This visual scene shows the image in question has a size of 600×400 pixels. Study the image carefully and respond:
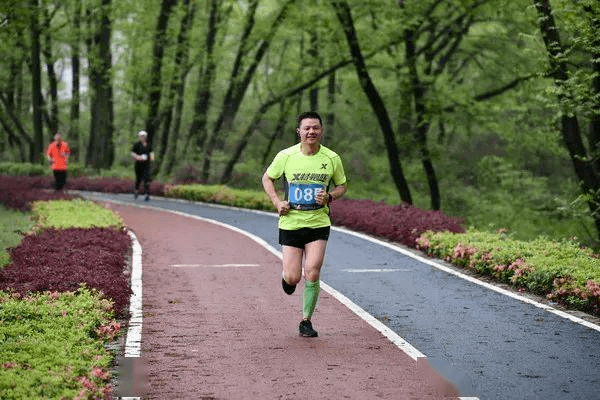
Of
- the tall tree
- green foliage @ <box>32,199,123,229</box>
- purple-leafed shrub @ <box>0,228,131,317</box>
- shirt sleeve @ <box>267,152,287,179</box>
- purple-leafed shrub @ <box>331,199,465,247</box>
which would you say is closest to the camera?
shirt sleeve @ <box>267,152,287,179</box>

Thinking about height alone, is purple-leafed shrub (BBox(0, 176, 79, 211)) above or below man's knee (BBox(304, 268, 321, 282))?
below

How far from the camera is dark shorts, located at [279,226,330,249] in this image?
851 centimetres

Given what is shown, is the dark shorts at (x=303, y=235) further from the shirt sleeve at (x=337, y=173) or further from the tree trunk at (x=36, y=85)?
the tree trunk at (x=36, y=85)

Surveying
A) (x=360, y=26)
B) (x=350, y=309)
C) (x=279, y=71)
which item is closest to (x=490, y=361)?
(x=350, y=309)

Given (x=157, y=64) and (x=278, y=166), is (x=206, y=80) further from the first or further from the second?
(x=278, y=166)

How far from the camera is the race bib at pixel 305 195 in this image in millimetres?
8414

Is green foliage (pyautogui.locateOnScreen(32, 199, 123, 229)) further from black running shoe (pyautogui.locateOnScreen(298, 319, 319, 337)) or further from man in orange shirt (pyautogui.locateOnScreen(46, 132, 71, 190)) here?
black running shoe (pyautogui.locateOnScreen(298, 319, 319, 337))

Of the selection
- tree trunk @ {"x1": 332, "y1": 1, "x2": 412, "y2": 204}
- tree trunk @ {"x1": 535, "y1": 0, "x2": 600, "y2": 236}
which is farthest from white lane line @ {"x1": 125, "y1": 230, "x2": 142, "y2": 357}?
tree trunk @ {"x1": 332, "y1": 1, "x2": 412, "y2": 204}

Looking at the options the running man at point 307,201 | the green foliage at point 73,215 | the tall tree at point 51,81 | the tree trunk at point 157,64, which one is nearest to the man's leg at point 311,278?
the running man at point 307,201

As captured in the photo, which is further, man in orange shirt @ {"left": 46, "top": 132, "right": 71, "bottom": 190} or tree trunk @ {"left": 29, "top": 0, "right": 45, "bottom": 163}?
tree trunk @ {"left": 29, "top": 0, "right": 45, "bottom": 163}

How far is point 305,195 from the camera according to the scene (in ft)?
27.6

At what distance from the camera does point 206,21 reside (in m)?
40.8

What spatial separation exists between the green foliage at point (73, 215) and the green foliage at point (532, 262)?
6.19 m

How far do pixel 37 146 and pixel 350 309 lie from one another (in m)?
33.7
